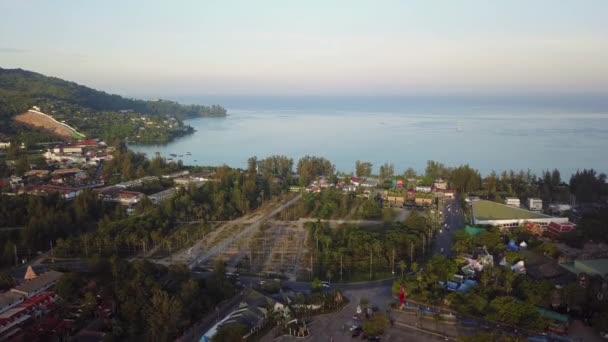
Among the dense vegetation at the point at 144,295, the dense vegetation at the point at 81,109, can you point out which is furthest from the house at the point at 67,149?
the dense vegetation at the point at 144,295

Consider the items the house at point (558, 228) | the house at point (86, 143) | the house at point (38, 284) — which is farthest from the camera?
the house at point (86, 143)

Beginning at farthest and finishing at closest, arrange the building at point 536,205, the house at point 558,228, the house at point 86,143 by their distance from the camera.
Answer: the house at point 86,143 < the building at point 536,205 < the house at point 558,228

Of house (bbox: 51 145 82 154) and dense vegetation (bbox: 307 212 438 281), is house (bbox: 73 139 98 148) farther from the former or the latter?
dense vegetation (bbox: 307 212 438 281)

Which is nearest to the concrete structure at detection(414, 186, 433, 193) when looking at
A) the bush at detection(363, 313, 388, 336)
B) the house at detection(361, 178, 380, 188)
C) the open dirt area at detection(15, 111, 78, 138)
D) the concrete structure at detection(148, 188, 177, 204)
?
the house at detection(361, 178, 380, 188)

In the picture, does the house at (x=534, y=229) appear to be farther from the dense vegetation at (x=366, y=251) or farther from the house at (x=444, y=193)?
the house at (x=444, y=193)

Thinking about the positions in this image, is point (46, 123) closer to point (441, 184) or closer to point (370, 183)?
point (370, 183)

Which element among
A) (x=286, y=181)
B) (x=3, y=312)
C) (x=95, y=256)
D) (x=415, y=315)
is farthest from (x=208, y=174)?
(x=415, y=315)

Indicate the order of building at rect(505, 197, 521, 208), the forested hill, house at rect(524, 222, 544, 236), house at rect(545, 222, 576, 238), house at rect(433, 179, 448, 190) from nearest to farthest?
house at rect(545, 222, 576, 238) < house at rect(524, 222, 544, 236) < building at rect(505, 197, 521, 208) < house at rect(433, 179, 448, 190) < the forested hill
